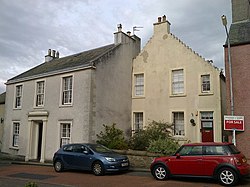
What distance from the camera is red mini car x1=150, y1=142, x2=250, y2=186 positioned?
984 cm

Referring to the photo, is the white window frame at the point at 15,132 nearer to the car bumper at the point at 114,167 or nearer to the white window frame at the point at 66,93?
the white window frame at the point at 66,93

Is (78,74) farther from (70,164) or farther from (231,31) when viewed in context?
(231,31)

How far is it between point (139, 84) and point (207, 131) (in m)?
6.54

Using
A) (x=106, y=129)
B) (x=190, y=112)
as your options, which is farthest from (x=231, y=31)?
(x=106, y=129)

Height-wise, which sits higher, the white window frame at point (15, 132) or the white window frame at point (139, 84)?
the white window frame at point (139, 84)

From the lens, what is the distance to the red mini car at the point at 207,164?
9.84 metres

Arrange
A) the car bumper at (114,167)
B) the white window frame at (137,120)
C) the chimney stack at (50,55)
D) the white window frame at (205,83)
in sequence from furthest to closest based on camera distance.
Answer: the chimney stack at (50,55) → the white window frame at (137,120) → the white window frame at (205,83) → the car bumper at (114,167)

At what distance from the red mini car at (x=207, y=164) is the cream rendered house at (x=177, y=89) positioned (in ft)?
22.9

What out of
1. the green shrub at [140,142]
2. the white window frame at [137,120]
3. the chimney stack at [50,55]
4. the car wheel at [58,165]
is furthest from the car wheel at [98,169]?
the chimney stack at [50,55]

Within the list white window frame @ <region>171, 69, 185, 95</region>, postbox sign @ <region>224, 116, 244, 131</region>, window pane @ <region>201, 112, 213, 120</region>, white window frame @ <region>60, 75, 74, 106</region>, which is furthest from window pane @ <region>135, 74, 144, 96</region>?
postbox sign @ <region>224, 116, 244, 131</region>

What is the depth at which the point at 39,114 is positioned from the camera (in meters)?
20.2

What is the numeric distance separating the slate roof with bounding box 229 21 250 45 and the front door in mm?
5613

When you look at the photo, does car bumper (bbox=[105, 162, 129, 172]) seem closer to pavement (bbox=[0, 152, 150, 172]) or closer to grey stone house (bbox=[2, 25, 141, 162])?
grey stone house (bbox=[2, 25, 141, 162])

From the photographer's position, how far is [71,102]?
18.5 m
